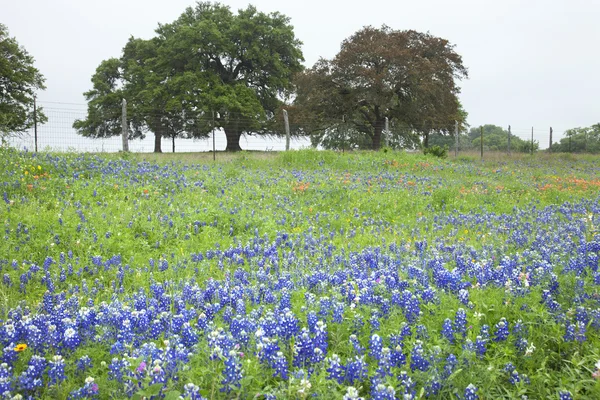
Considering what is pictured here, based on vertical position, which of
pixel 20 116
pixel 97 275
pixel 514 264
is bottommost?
pixel 97 275

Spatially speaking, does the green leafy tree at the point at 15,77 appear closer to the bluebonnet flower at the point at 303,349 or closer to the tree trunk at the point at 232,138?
the tree trunk at the point at 232,138

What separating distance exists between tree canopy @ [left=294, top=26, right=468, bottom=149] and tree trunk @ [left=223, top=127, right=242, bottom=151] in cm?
502

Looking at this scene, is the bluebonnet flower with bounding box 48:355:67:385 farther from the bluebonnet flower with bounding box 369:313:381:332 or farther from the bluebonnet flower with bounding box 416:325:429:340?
the bluebonnet flower with bounding box 416:325:429:340

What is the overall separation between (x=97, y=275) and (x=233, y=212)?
2876mm

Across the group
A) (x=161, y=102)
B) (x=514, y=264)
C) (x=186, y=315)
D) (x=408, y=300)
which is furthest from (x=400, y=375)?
(x=161, y=102)

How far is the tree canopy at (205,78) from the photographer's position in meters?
33.2

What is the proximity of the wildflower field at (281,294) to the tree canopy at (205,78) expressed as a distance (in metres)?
23.9

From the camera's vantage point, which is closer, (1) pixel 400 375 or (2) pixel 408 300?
(1) pixel 400 375

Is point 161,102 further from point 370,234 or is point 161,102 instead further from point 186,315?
point 186,315

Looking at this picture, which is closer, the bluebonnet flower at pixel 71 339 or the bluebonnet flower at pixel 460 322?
the bluebonnet flower at pixel 71 339

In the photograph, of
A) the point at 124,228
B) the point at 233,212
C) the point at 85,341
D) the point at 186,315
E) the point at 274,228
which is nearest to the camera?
the point at 85,341

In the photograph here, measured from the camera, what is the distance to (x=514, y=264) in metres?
4.65

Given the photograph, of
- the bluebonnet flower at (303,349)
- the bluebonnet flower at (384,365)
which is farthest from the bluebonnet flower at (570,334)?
the bluebonnet flower at (303,349)

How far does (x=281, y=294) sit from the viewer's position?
3943 mm
